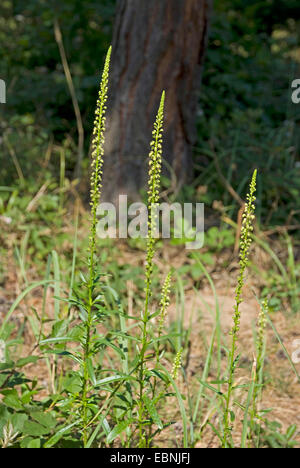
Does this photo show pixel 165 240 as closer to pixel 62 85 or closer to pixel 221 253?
pixel 221 253

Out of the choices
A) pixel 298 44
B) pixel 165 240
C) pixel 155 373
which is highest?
pixel 298 44

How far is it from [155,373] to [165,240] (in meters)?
2.28

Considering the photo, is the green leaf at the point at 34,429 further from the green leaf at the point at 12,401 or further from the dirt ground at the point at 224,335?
the dirt ground at the point at 224,335

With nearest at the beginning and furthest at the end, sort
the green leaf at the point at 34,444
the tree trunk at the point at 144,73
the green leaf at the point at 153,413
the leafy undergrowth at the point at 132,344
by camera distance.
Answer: the green leaf at the point at 153,413 < the green leaf at the point at 34,444 < the leafy undergrowth at the point at 132,344 < the tree trunk at the point at 144,73

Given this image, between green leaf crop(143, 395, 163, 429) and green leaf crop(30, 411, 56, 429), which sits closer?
green leaf crop(143, 395, 163, 429)

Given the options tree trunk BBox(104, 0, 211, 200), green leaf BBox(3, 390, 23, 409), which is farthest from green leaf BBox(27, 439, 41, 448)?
tree trunk BBox(104, 0, 211, 200)

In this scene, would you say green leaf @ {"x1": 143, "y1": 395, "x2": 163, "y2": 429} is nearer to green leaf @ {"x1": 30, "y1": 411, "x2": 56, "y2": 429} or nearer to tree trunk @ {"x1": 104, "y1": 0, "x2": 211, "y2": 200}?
green leaf @ {"x1": 30, "y1": 411, "x2": 56, "y2": 429}

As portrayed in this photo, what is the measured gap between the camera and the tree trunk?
3996 millimetres

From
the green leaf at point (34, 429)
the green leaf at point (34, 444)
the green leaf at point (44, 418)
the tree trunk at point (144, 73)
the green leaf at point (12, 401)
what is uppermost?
the tree trunk at point (144, 73)

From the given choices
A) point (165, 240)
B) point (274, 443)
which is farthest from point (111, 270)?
point (274, 443)

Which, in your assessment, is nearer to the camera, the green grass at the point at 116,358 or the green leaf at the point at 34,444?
the green grass at the point at 116,358

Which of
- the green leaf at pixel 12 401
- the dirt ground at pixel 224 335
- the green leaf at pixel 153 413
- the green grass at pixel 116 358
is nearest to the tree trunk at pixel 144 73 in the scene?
the green grass at pixel 116 358

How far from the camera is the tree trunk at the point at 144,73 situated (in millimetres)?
3996
